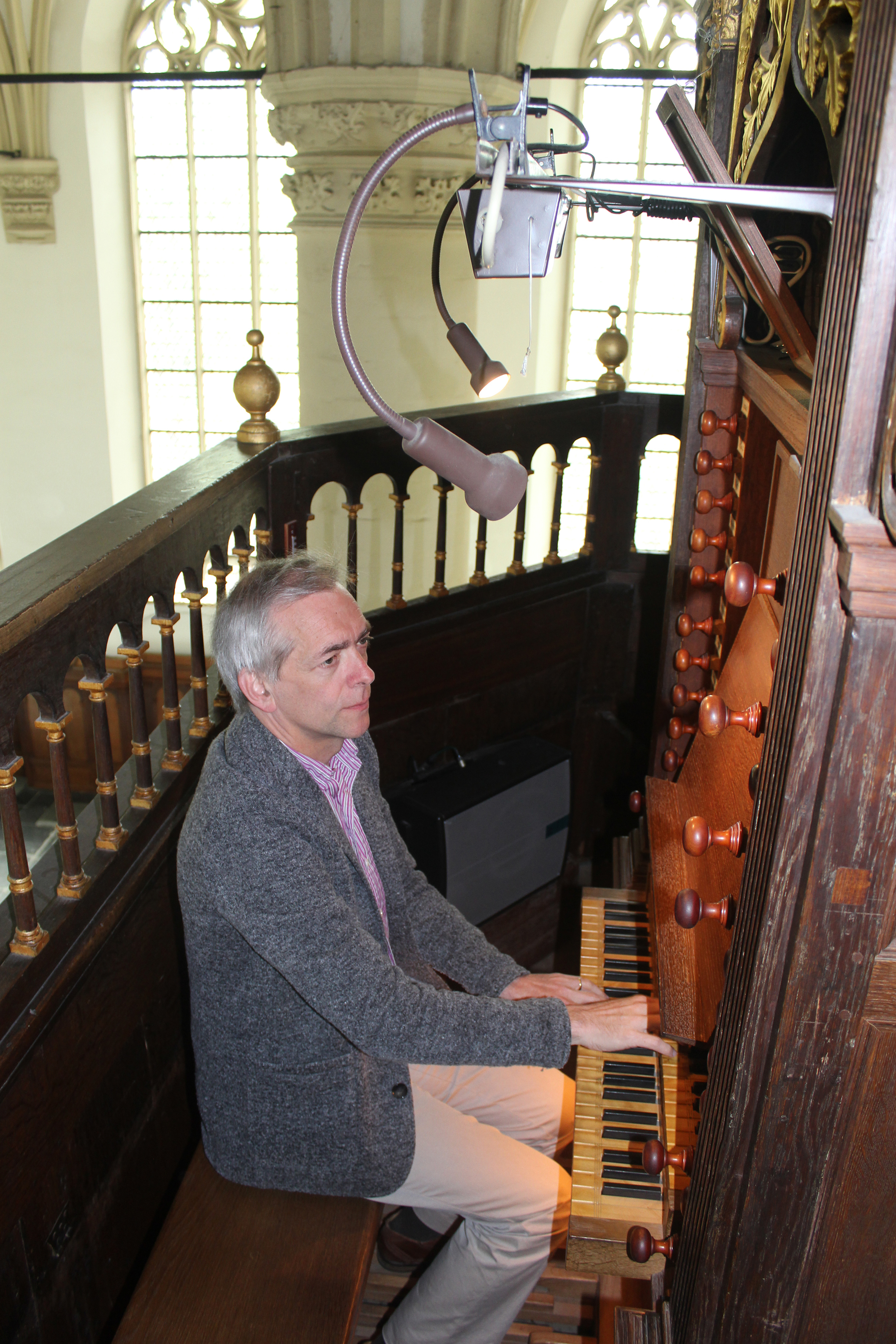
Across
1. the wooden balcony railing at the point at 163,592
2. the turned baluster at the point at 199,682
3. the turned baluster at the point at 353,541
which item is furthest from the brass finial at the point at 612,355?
the turned baluster at the point at 199,682

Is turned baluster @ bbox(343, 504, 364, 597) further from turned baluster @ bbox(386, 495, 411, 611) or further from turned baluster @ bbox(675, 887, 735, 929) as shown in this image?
turned baluster @ bbox(675, 887, 735, 929)

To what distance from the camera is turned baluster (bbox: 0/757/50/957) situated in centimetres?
139

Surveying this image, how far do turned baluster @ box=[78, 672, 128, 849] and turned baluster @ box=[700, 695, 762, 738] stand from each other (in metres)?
0.91

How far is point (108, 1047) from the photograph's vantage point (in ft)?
5.76

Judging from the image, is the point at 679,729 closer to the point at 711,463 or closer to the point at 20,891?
the point at 711,463

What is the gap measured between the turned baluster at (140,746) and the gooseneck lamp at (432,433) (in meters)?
0.67

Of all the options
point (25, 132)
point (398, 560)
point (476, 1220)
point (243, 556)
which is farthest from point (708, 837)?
point (25, 132)

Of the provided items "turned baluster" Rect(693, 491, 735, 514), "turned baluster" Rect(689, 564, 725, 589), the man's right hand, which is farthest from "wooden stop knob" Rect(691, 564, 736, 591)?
the man's right hand

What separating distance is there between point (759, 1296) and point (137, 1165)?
46.8 inches

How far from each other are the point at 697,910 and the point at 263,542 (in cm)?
158

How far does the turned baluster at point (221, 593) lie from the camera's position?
7.13 feet

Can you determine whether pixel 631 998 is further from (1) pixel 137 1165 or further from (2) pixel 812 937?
(1) pixel 137 1165

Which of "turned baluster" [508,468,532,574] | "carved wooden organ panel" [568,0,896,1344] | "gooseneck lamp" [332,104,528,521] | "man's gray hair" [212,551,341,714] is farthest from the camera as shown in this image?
"turned baluster" [508,468,532,574]

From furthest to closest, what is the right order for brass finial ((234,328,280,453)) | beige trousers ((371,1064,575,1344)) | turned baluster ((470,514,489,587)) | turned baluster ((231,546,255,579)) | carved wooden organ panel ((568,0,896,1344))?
turned baluster ((470,514,489,587)), brass finial ((234,328,280,453)), turned baluster ((231,546,255,579)), beige trousers ((371,1064,575,1344)), carved wooden organ panel ((568,0,896,1344))
